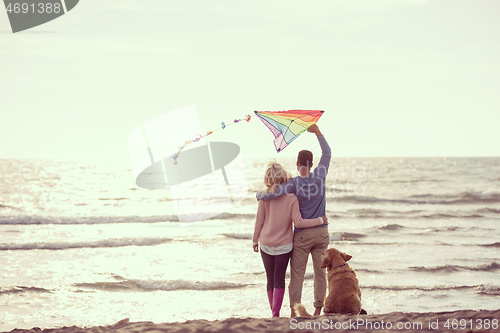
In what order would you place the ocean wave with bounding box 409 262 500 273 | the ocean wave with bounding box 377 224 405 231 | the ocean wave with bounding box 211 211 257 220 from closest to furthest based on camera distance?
the ocean wave with bounding box 409 262 500 273, the ocean wave with bounding box 377 224 405 231, the ocean wave with bounding box 211 211 257 220

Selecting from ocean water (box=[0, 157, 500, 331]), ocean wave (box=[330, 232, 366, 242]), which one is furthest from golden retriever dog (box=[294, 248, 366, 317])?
ocean wave (box=[330, 232, 366, 242])

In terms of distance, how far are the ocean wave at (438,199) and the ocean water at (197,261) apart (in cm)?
89

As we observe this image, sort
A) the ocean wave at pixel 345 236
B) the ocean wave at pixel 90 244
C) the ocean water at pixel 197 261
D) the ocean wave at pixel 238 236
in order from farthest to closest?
the ocean wave at pixel 238 236 → the ocean wave at pixel 345 236 → the ocean wave at pixel 90 244 → the ocean water at pixel 197 261

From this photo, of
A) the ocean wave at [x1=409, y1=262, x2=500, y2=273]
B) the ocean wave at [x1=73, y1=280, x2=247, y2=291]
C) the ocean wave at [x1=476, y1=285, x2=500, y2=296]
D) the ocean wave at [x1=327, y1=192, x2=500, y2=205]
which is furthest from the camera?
the ocean wave at [x1=327, y1=192, x2=500, y2=205]

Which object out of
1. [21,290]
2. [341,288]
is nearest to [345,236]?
[21,290]

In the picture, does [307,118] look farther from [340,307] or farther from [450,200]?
[450,200]

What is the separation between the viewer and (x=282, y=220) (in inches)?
208

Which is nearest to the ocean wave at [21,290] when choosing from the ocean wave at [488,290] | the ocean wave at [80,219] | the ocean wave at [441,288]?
the ocean wave at [441,288]

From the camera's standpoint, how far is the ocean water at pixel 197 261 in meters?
8.13

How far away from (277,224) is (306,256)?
487 millimetres

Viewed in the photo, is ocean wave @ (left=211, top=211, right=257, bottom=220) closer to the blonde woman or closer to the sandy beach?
the blonde woman

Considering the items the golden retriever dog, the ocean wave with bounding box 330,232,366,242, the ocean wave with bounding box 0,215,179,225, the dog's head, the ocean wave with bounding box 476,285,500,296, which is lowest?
the ocean wave with bounding box 330,232,366,242

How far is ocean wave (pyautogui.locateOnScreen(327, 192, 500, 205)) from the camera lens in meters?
26.5

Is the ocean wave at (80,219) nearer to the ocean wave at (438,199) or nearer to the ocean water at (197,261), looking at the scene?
the ocean water at (197,261)
